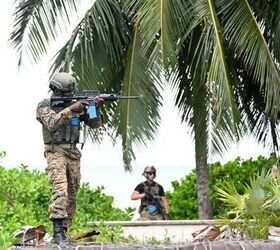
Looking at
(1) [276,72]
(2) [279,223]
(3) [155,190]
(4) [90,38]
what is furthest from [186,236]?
(4) [90,38]

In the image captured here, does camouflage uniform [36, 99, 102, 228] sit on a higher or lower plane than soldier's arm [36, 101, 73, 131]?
lower

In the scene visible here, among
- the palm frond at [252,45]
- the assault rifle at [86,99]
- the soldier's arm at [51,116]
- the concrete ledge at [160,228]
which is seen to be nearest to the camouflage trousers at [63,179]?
the soldier's arm at [51,116]

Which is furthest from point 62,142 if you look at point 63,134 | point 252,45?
point 252,45

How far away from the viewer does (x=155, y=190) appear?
15.3 metres

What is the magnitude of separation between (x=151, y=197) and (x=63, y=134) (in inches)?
208

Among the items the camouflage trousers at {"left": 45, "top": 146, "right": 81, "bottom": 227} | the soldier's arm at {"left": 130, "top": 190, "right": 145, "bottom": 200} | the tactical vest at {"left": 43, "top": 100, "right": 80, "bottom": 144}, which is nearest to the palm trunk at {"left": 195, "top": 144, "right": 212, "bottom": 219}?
the soldier's arm at {"left": 130, "top": 190, "right": 145, "bottom": 200}

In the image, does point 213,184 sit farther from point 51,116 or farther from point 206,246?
point 206,246

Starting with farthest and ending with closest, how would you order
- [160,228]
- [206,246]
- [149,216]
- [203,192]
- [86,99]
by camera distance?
[203,192] → [149,216] → [160,228] → [86,99] → [206,246]

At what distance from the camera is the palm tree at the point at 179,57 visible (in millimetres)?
15898

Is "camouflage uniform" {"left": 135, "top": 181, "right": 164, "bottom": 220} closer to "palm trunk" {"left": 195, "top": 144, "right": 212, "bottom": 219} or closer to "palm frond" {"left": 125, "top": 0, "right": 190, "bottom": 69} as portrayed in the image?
"palm frond" {"left": 125, "top": 0, "right": 190, "bottom": 69}

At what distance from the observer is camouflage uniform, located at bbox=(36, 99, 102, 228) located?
996 cm

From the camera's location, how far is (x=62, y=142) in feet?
33.4

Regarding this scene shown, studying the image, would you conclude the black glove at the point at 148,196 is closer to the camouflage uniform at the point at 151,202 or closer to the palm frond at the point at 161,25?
the camouflage uniform at the point at 151,202

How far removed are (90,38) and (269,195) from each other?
7.20 meters
